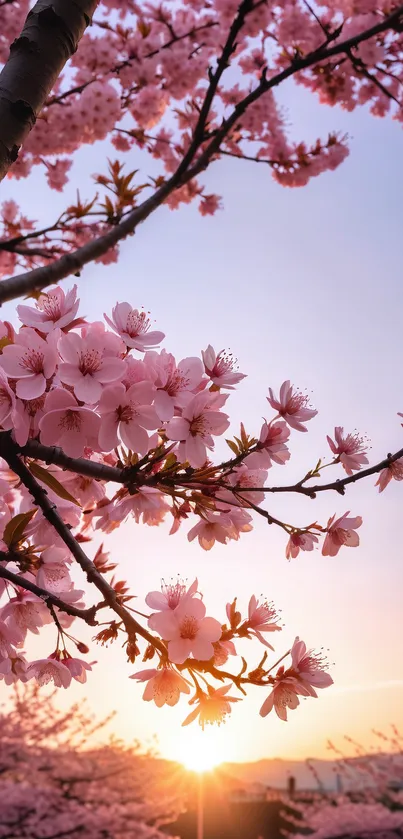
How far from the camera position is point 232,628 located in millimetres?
1812

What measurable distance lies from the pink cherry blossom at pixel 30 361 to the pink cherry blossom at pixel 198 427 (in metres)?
0.34

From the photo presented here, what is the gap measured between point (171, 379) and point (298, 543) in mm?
724

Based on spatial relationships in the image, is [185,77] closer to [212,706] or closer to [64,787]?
[212,706]

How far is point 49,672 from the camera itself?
1959 mm

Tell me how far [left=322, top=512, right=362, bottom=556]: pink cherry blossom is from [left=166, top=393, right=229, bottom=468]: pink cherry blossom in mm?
586

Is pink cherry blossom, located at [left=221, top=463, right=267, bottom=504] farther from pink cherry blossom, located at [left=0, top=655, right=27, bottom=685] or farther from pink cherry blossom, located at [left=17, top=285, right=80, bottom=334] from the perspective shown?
pink cherry blossom, located at [left=0, top=655, right=27, bottom=685]

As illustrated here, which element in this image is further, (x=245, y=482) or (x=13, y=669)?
(x=13, y=669)

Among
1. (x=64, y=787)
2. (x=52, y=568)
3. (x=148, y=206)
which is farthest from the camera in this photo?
(x=64, y=787)

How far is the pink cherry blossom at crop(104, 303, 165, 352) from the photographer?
158 centimetres

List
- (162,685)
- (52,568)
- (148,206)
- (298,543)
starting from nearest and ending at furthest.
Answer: (162,685), (298,543), (52,568), (148,206)

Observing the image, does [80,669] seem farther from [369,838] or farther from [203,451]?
[369,838]

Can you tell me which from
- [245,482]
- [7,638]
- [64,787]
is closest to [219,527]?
[245,482]

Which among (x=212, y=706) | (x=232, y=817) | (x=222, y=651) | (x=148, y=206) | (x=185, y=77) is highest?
(x=185, y=77)

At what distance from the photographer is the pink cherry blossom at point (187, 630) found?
1.59m
